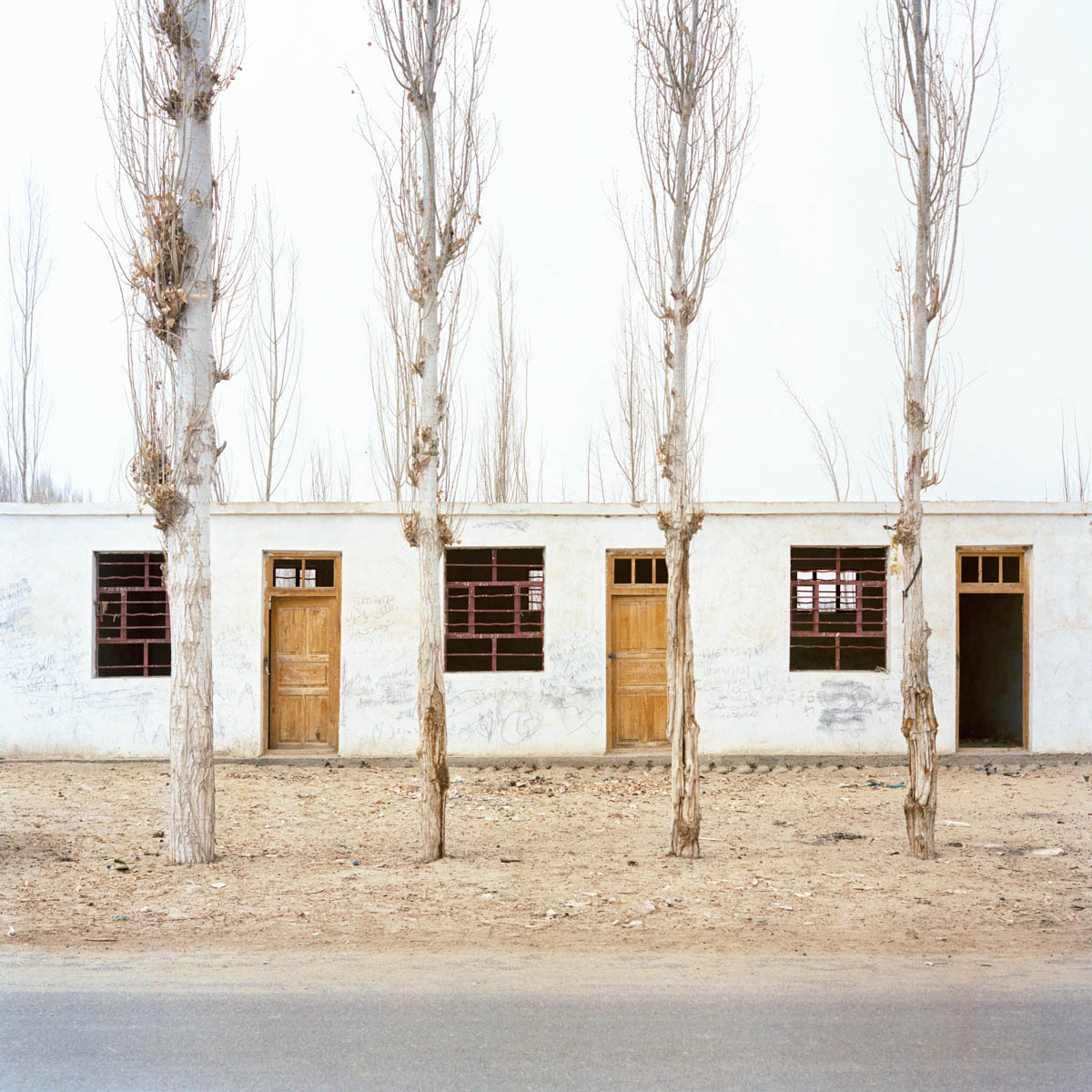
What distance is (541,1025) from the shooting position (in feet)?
15.7

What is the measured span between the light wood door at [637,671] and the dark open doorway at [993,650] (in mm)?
4410

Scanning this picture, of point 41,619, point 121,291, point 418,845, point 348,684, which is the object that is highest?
point 121,291

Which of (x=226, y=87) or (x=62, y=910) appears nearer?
(x=62, y=910)

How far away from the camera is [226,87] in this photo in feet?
28.7

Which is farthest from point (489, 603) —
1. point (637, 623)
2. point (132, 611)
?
point (132, 611)

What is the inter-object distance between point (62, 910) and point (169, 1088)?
346cm

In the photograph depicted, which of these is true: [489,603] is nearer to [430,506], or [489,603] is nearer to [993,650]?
[430,506]

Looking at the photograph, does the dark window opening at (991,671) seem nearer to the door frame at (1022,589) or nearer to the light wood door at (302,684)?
the door frame at (1022,589)

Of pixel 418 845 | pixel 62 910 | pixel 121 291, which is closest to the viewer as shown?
pixel 62 910

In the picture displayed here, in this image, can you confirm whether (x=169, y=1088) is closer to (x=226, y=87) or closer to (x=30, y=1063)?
(x=30, y=1063)

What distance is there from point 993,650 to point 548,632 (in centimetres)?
763

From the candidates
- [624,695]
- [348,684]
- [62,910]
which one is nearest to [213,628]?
Answer: [348,684]

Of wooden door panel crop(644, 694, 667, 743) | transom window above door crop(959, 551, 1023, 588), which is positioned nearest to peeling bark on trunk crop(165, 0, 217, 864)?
wooden door panel crop(644, 694, 667, 743)

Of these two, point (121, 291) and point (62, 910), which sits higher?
point (121, 291)
